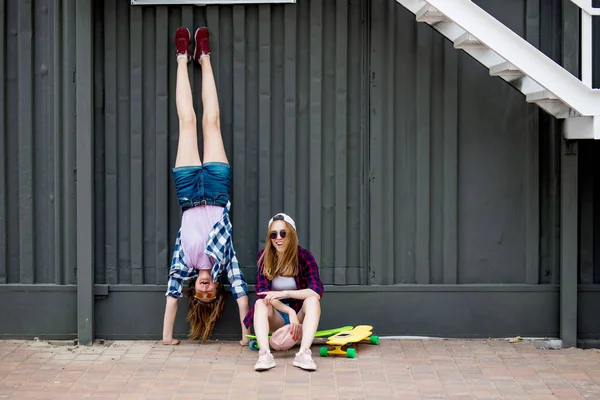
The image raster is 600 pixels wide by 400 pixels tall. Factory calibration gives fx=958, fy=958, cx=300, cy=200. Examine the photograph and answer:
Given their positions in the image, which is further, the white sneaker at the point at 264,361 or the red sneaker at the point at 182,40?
the red sneaker at the point at 182,40

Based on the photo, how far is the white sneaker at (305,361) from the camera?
24.3 feet

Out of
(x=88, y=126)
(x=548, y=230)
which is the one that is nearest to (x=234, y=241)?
(x=88, y=126)

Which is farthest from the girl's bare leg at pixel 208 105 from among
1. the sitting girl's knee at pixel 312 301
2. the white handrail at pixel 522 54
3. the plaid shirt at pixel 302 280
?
the white handrail at pixel 522 54

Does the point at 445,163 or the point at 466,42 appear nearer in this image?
the point at 466,42

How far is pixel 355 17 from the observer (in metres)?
8.37

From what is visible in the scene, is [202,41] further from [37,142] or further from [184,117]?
[37,142]

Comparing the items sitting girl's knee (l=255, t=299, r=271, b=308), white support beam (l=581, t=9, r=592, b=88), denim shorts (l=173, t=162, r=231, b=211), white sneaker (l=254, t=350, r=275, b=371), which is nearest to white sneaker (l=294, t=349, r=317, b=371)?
white sneaker (l=254, t=350, r=275, b=371)

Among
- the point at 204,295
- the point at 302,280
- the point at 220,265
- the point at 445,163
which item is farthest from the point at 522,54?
the point at 204,295

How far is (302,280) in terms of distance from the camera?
8047 millimetres

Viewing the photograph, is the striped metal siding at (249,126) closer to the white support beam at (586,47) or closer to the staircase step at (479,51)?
the staircase step at (479,51)

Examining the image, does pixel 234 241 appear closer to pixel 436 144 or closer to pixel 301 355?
pixel 301 355

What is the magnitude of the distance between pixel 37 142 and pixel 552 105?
4432 millimetres

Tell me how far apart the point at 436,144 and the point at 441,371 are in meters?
2.06

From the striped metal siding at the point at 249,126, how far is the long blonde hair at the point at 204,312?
1.23ft
